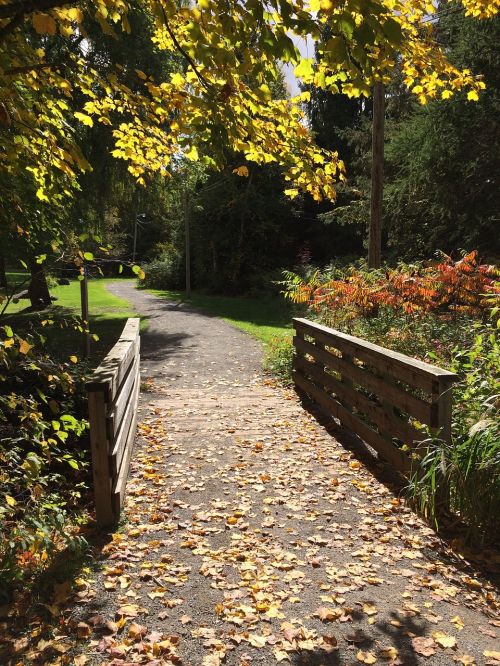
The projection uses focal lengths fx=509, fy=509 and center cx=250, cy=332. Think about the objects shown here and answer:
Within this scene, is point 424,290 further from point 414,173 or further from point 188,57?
point 414,173

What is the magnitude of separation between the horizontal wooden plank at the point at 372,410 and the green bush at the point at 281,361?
175cm

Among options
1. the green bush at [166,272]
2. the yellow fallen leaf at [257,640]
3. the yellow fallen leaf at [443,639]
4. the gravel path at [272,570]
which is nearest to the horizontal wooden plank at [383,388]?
the gravel path at [272,570]

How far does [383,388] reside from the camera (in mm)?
4977

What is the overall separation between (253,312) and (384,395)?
16728mm

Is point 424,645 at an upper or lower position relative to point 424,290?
lower

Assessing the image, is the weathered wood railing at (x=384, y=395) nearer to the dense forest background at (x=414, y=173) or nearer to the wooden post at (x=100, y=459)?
the wooden post at (x=100, y=459)

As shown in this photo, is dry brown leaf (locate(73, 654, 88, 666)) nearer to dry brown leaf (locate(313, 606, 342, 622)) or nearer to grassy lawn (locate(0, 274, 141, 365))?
dry brown leaf (locate(313, 606, 342, 622))

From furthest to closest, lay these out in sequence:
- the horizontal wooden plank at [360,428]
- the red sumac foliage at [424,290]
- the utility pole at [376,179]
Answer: the utility pole at [376,179] < the red sumac foliage at [424,290] < the horizontal wooden plank at [360,428]

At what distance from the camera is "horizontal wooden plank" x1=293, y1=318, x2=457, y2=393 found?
4.14 metres

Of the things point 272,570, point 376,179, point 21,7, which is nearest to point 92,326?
point 376,179

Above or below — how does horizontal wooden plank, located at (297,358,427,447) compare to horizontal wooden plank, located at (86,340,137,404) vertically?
below

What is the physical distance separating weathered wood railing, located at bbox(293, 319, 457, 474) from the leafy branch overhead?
5.68 ft

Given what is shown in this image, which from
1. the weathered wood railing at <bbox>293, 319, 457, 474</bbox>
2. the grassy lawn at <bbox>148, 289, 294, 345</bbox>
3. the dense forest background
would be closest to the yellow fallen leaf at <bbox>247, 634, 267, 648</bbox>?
the weathered wood railing at <bbox>293, 319, 457, 474</bbox>

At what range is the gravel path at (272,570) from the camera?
2.71 metres
